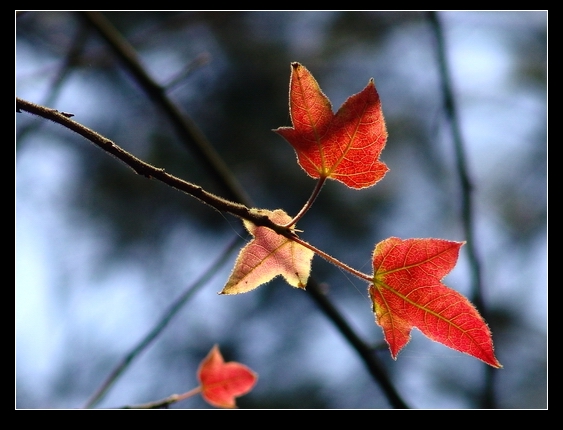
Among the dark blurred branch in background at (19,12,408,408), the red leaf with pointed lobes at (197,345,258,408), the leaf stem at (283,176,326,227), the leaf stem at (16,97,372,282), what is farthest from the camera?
the dark blurred branch in background at (19,12,408,408)

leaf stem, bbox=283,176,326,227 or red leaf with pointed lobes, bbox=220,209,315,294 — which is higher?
leaf stem, bbox=283,176,326,227

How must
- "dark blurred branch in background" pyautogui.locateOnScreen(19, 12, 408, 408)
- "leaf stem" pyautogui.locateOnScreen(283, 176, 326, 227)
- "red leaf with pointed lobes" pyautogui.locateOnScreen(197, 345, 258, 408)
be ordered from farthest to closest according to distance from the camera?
"dark blurred branch in background" pyautogui.locateOnScreen(19, 12, 408, 408), "red leaf with pointed lobes" pyautogui.locateOnScreen(197, 345, 258, 408), "leaf stem" pyautogui.locateOnScreen(283, 176, 326, 227)

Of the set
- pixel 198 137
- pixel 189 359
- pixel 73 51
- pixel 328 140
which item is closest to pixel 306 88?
pixel 328 140

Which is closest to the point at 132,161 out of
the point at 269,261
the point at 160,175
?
the point at 160,175

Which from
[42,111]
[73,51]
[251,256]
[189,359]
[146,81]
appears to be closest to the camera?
[42,111]

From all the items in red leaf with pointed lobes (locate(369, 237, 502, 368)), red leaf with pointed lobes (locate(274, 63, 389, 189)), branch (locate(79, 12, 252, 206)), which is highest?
branch (locate(79, 12, 252, 206))

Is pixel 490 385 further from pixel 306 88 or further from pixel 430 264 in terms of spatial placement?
pixel 306 88

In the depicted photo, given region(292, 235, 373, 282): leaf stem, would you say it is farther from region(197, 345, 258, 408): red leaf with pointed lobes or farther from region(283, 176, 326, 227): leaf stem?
region(197, 345, 258, 408): red leaf with pointed lobes

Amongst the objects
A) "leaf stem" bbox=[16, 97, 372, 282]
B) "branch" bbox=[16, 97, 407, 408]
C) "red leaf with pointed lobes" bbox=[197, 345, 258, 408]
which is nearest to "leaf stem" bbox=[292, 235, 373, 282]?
"branch" bbox=[16, 97, 407, 408]
